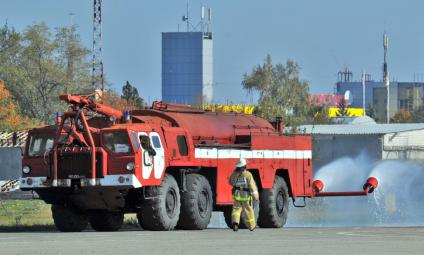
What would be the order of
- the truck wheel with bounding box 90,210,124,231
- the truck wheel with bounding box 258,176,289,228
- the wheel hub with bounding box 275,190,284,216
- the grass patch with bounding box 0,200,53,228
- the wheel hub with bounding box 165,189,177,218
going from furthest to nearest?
the grass patch with bounding box 0,200,53,228, the wheel hub with bounding box 275,190,284,216, the truck wheel with bounding box 258,176,289,228, the truck wheel with bounding box 90,210,124,231, the wheel hub with bounding box 165,189,177,218

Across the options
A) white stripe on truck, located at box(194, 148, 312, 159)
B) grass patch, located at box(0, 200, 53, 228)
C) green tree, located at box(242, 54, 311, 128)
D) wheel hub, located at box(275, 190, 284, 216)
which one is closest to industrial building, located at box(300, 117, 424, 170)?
green tree, located at box(242, 54, 311, 128)

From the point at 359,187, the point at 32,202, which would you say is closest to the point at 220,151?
the point at 32,202

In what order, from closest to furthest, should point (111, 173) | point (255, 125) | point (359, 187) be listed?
point (111, 173) → point (255, 125) → point (359, 187)

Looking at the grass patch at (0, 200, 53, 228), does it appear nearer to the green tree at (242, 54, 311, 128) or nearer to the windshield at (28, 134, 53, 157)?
the windshield at (28, 134, 53, 157)

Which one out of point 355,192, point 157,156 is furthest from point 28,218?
point 157,156

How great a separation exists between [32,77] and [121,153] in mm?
81041

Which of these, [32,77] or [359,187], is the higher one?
[32,77]

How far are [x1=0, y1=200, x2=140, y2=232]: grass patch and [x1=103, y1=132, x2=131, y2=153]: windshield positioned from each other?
3873 millimetres

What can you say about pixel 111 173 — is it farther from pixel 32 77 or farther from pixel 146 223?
pixel 32 77

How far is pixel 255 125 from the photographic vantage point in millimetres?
33656

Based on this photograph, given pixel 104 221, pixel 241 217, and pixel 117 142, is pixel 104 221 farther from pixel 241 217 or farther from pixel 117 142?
pixel 241 217

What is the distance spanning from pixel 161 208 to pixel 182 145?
2122 mm

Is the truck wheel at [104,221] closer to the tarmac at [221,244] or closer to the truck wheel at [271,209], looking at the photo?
the truck wheel at [271,209]

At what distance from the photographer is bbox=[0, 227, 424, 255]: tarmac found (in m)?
19.0
